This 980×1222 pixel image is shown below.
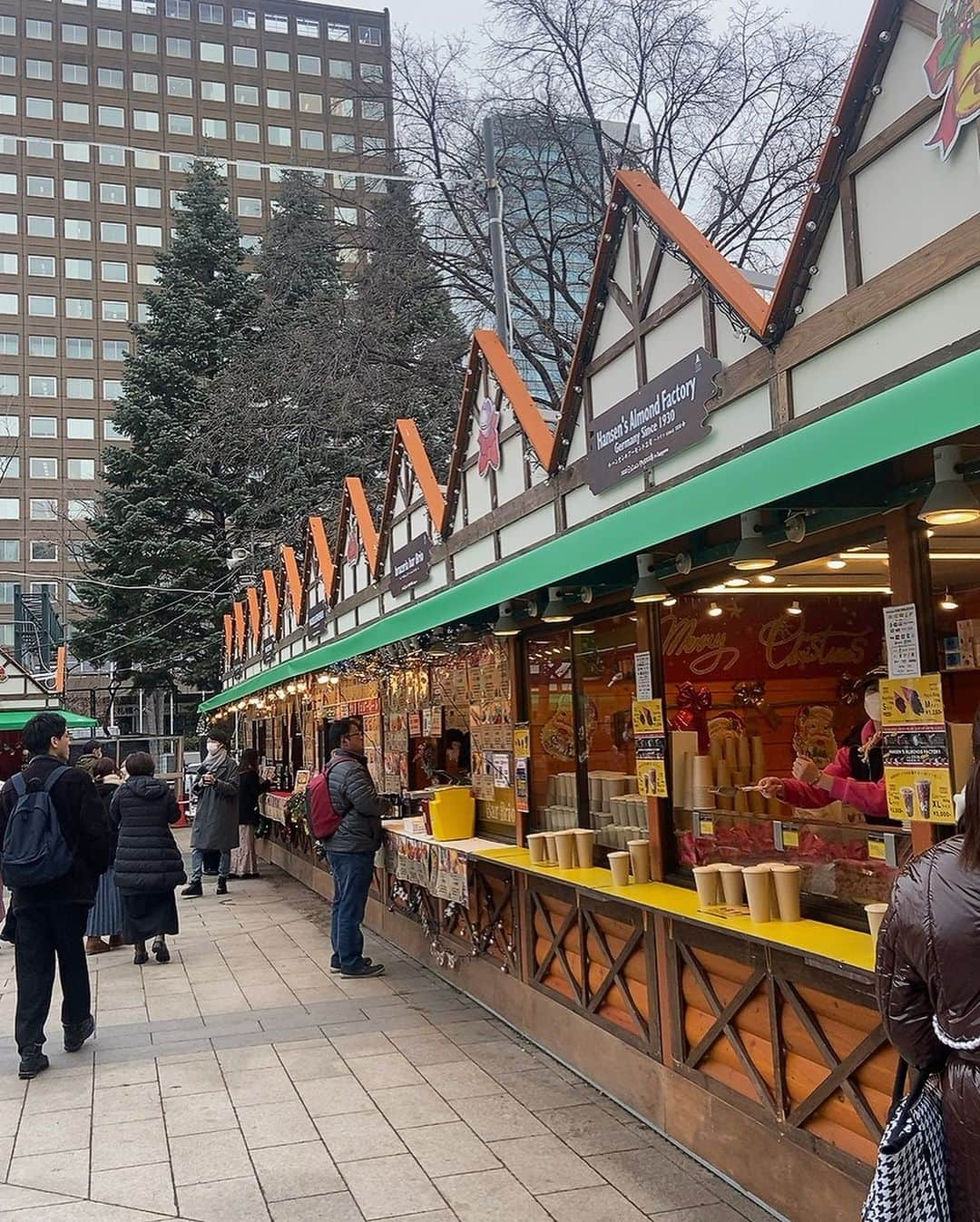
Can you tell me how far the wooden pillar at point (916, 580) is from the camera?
357cm

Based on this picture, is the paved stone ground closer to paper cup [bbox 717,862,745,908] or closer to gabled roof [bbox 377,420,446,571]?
paper cup [bbox 717,862,745,908]

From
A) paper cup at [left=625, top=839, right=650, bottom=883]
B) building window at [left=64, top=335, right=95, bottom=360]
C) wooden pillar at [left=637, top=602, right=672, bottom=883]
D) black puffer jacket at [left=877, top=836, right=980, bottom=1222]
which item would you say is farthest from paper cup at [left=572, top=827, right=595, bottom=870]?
building window at [left=64, top=335, right=95, bottom=360]

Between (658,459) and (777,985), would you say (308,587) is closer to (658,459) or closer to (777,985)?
(658,459)

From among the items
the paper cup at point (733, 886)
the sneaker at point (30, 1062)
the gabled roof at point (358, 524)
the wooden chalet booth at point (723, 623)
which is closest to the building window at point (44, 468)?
the gabled roof at point (358, 524)

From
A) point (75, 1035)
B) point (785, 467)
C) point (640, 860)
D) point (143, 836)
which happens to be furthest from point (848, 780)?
point (143, 836)

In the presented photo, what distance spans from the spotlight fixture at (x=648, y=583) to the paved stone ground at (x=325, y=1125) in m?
2.33

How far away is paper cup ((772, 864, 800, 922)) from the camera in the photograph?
4.14 m

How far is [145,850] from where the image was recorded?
889cm

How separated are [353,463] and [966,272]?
72.7ft

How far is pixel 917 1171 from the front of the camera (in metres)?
2.22

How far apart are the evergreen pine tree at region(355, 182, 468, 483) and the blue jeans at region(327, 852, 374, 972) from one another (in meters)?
11.7

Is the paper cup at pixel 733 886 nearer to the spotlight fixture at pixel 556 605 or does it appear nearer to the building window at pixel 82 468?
the spotlight fixture at pixel 556 605

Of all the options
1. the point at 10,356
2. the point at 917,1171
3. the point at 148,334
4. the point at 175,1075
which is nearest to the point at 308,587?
the point at 175,1075

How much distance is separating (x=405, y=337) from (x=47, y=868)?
17011 mm
